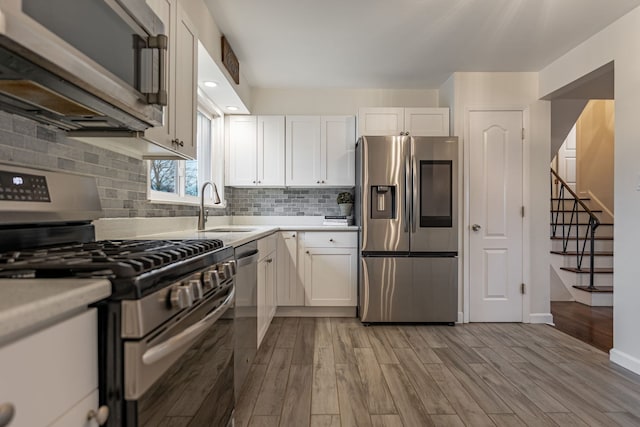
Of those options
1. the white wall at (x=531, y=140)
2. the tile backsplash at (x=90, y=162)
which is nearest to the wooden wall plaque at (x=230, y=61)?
the tile backsplash at (x=90, y=162)

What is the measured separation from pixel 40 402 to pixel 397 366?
2255 mm

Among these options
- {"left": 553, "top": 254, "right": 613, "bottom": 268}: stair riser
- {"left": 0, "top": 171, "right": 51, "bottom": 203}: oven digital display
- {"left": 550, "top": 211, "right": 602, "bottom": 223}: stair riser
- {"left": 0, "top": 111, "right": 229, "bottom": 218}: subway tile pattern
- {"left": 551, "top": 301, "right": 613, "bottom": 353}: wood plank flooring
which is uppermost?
{"left": 0, "top": 111, "right": 229, "bottom": 218}: subway tile pattern

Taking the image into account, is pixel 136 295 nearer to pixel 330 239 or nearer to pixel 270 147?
pixel 330 239

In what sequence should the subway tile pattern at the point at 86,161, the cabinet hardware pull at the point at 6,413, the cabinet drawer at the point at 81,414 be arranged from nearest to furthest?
the cabinet hardware pull at the point at 6,413 → the cabinet drawer at the point at 81,414 → the subway tile pattern at the point at 86,161

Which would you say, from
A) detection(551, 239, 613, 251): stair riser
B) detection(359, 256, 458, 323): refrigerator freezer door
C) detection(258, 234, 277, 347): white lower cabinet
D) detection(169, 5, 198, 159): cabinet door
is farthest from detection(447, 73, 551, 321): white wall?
detection(169, 5, 198, 159): cabinet door

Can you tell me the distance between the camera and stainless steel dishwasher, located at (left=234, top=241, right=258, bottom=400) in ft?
6.01

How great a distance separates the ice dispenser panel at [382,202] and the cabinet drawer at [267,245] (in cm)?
95

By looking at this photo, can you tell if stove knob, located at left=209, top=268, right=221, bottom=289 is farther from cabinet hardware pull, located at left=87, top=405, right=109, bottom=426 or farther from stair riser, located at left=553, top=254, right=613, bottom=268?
stair riser, located at left=553, top=254, right=613, bottom=268

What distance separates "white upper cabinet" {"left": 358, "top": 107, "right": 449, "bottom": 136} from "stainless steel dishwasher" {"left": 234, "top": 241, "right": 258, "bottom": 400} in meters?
1.98

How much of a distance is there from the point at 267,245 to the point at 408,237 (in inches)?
52.9

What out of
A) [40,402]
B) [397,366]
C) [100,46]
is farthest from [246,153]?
[40,402]

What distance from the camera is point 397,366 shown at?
96.8 inches

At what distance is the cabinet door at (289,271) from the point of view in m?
3.55

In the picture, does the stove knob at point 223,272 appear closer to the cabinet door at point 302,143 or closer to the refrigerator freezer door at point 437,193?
the refrigerator freezer door at point 437,193
